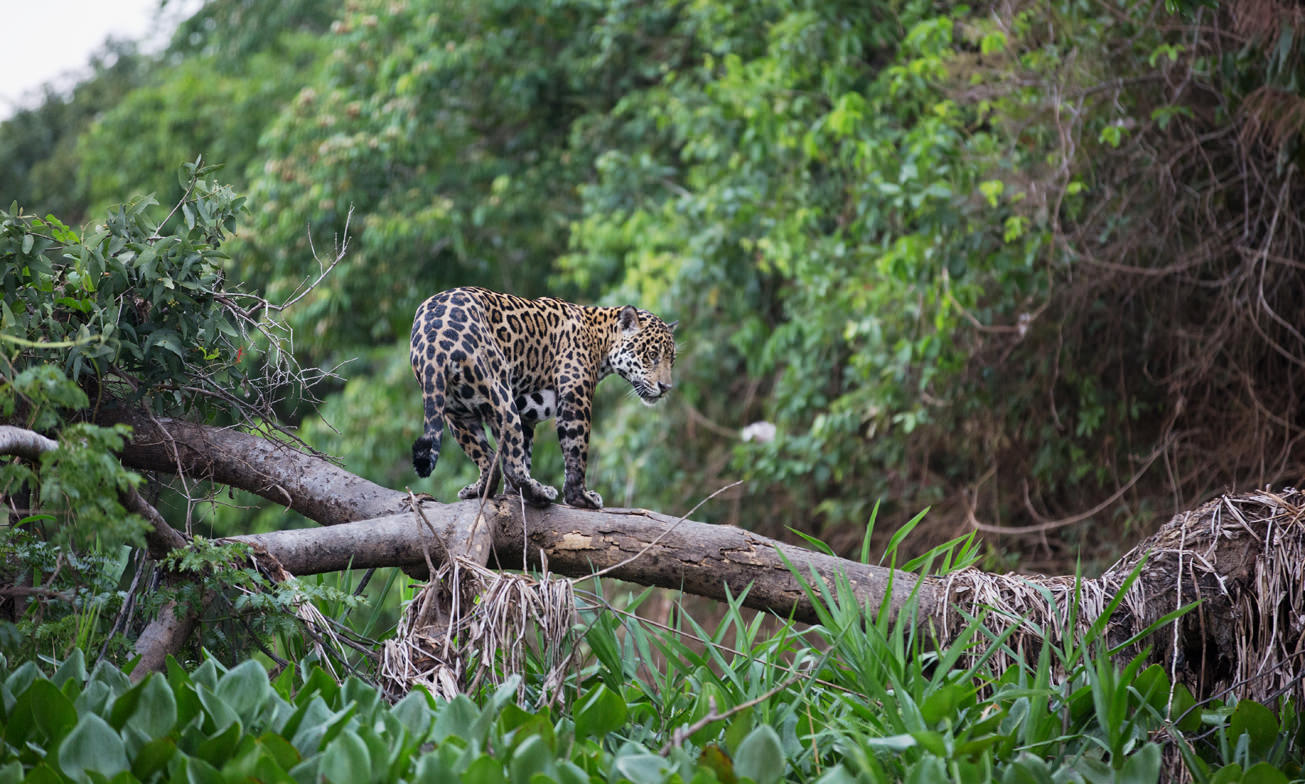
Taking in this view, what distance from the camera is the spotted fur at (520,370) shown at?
4777 mm

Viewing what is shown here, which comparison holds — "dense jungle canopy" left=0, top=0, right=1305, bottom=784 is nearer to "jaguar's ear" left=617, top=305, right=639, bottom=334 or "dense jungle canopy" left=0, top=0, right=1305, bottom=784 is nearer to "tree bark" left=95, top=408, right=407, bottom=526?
"tree bark" left=95, top=408, right=407, bottom=526

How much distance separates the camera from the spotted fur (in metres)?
4.78

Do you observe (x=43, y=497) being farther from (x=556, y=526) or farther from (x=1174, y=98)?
(x=1174, y=98)

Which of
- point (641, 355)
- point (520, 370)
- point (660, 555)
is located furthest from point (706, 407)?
point (660, 555)

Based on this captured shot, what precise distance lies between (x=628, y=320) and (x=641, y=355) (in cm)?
19

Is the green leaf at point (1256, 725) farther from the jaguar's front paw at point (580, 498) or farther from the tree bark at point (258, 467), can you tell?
the tree bark at point (258, 467)

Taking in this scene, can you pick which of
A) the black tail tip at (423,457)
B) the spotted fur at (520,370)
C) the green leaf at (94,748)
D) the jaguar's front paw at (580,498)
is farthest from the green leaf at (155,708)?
the jaguar's front paw at (580,498)

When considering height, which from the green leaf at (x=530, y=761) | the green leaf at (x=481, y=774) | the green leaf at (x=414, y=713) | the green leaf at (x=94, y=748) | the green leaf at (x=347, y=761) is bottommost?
the green leaf at (x=414, y=713)

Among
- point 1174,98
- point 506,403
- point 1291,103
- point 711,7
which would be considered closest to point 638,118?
point 711,7

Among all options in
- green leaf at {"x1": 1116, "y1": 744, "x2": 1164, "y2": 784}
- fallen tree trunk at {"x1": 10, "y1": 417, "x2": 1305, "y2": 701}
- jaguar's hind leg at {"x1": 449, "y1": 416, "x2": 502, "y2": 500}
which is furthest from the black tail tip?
green leaf at {"x1": 1116, "y1": 744, "x2": 1164, "y2": 784}

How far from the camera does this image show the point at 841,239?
8836 millimetres

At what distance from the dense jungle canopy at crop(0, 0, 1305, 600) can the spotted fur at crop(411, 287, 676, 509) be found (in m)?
0.46

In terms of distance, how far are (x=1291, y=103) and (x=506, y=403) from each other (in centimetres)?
449

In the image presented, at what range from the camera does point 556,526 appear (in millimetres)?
4750
